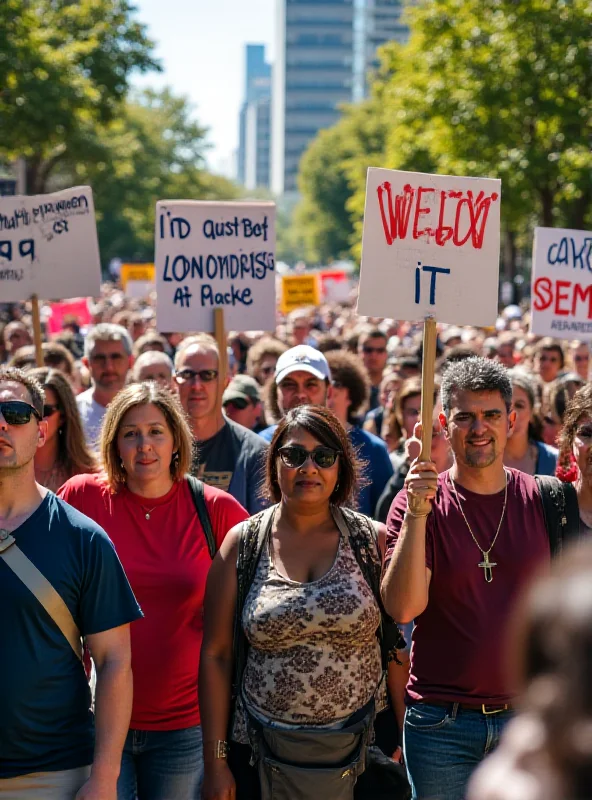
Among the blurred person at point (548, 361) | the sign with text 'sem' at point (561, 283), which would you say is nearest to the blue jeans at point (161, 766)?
the sign with text 'sem' at point (561, 283)

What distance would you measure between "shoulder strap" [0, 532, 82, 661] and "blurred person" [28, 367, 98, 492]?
196cm

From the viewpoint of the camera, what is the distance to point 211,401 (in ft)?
18.6

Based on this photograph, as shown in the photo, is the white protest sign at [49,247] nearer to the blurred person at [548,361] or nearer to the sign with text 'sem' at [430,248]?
the sign with text 'sem' at [430,248]

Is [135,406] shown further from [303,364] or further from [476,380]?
[303,364]

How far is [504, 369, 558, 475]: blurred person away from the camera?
5836 mm

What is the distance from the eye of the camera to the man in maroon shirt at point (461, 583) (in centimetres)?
361

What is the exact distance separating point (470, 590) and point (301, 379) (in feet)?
7.71

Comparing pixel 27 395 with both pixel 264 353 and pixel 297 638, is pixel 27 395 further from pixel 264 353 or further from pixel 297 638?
pixel 264 353

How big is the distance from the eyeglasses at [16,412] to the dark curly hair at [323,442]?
78 cm

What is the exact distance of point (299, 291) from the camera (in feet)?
59.3

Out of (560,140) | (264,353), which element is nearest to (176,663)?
(264,353)

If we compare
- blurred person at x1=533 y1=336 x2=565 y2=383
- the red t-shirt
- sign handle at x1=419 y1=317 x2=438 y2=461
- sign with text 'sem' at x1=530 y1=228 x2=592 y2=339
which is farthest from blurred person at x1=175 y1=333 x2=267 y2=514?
Answer: blurred person at x1=533 y1=336 x2=565 y2=383

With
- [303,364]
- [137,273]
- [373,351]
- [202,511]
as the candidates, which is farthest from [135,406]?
[137,273]

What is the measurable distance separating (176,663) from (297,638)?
2.21 ft
